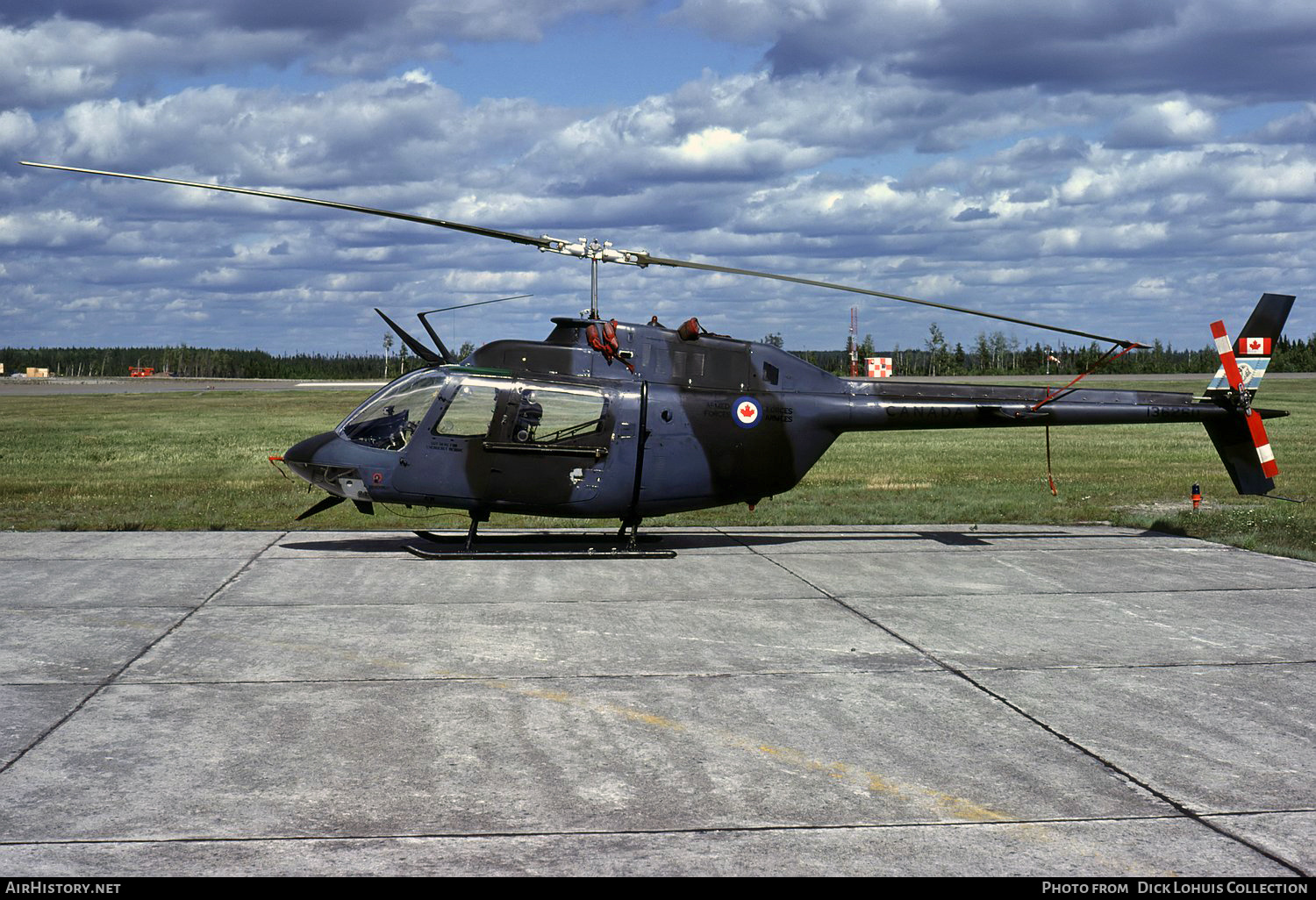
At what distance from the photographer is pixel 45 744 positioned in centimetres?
682

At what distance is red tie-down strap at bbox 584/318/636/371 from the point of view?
1414 cm

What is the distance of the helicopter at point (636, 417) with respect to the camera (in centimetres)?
1362

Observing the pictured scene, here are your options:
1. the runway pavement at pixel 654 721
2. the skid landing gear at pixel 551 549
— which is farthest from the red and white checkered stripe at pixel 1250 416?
the skid landing gear at pixel 551 549

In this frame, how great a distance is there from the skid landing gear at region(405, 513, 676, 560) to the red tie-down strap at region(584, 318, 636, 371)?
198 cm

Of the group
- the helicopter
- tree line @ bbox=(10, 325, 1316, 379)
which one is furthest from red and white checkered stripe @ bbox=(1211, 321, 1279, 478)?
tree line @ bbox=(10, 325, 1316, 379)

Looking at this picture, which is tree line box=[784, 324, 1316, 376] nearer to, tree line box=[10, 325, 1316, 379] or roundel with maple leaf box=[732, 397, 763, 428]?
tree line box=[10, 325, 1316, 379]

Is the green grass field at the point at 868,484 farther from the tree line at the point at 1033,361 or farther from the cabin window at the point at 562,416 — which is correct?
the tree line at the point at 1033,361

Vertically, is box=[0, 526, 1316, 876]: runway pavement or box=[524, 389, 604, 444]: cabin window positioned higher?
box=[524, 389, 604, 444]: cabin window

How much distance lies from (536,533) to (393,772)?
29.2 ft

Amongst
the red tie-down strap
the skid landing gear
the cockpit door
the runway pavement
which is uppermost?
the red tie-down strap

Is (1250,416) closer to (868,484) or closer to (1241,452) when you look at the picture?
(1241,452)

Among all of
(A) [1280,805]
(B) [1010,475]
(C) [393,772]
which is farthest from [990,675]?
(B) [1010,475]

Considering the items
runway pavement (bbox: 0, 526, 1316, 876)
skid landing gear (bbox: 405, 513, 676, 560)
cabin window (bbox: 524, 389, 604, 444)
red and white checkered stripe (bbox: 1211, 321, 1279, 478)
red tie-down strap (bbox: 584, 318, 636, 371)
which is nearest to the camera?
runway pavement (bbox: 0, 526, 1316, 876)

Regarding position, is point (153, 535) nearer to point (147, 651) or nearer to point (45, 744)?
point (147, 651)
